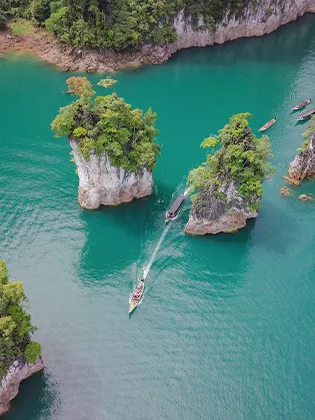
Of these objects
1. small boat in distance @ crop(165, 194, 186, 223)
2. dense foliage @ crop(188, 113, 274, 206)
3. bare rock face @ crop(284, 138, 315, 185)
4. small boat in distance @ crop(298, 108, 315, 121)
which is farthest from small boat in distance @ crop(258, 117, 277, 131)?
small boat in distance @ crop(165, 194, 186, 223)

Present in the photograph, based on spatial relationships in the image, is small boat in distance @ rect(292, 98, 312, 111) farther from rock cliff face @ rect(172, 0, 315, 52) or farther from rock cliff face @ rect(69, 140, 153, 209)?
rock cliff face @ rect(69, 140, 153, 209)

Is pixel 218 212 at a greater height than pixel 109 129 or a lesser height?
lesser

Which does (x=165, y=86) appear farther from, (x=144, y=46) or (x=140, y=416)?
(x=140, y=416)

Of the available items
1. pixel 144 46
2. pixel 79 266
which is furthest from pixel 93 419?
pixel 144 46

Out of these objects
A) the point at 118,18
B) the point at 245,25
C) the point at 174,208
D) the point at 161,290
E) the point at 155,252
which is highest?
the point at 118,18

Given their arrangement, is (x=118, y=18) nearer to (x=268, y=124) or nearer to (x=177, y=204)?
(x=268, y=124)

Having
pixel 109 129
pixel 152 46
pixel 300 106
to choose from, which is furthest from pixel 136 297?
pixel 152 46
